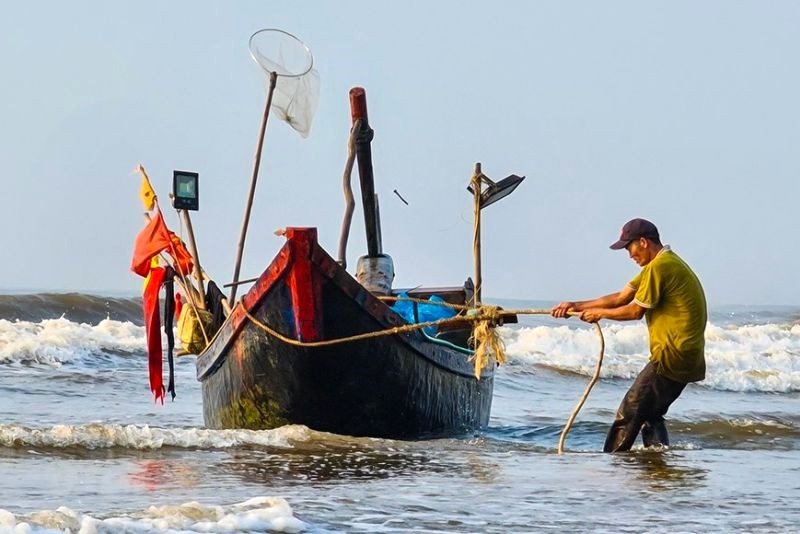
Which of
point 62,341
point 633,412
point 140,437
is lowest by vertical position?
point 140,437

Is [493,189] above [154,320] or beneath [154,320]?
above

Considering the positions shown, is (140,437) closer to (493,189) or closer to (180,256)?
(180,256)

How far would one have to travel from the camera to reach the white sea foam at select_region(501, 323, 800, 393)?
2186 centimetres

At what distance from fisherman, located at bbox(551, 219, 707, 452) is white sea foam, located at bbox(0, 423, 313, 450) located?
2.61 metres

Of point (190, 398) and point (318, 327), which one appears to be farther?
point (190, 398)

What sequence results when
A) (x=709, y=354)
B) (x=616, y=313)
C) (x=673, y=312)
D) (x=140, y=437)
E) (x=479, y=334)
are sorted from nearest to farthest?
(x=616, y=313) < (x=673, y=312) < (x=479, y=334) < (x=140, y=437) < (x=709, y=354)

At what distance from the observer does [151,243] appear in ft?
34.9

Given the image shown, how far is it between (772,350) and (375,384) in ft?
71.0

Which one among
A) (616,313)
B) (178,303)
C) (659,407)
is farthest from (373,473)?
(178,303)

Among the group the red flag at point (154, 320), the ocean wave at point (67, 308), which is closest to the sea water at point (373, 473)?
the red flag at point (154, 320)

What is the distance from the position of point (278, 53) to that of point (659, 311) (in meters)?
4.30

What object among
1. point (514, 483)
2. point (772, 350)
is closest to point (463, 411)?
point (514, 483)

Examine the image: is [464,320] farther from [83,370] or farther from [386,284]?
[83,370]

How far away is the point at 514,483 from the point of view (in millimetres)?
8000
